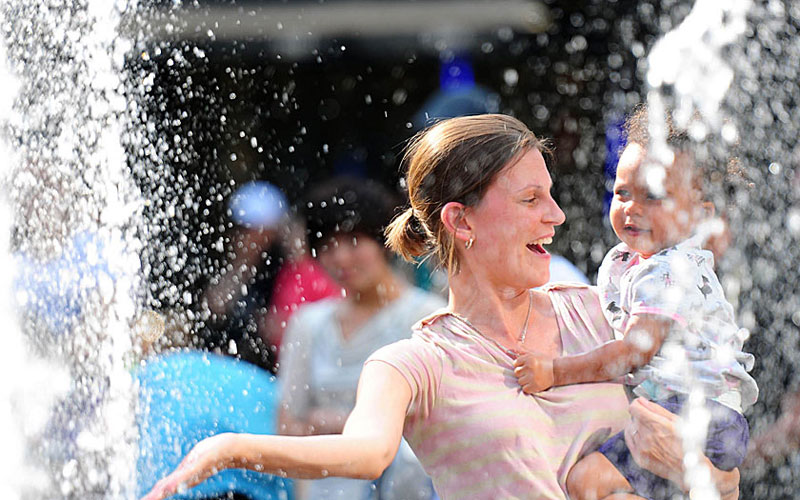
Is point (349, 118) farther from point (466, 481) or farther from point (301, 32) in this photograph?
point (466, 481)

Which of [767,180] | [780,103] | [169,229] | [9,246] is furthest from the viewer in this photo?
[169,229]

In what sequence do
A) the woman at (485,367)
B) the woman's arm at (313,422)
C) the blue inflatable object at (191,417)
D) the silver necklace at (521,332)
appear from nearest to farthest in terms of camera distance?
the woman at (485,367), the silver necklace at (521,332), the blue inflatable object at (191,417), the woman's arm at (313,422)

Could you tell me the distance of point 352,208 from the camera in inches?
117

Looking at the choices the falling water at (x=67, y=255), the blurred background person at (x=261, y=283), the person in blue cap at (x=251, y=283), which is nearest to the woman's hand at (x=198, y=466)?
the falling water at (x=67, y=255)

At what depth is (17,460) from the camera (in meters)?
2.58

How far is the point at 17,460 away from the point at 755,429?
200 cm

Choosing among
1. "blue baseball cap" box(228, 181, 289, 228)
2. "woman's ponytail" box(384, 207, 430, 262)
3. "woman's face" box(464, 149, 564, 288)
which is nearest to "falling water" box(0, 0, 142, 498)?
"blue baseball cap" box(228, 181, 289, 228)

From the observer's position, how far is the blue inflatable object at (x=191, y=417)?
2594 mm

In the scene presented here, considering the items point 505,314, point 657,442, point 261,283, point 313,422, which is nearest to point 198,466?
point 505,314

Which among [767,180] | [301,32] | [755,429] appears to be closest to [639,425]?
[755,429]

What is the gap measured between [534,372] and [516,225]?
0.27 m

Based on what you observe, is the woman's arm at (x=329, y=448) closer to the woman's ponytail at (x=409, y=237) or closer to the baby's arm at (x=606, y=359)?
the baby's arm at (x=606, y=359)

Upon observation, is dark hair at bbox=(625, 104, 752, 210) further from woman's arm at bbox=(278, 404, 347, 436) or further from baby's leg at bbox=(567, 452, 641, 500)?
woman's arm at bbox=(278, 404, 347, 436)

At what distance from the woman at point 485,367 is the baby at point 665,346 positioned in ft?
0.11
